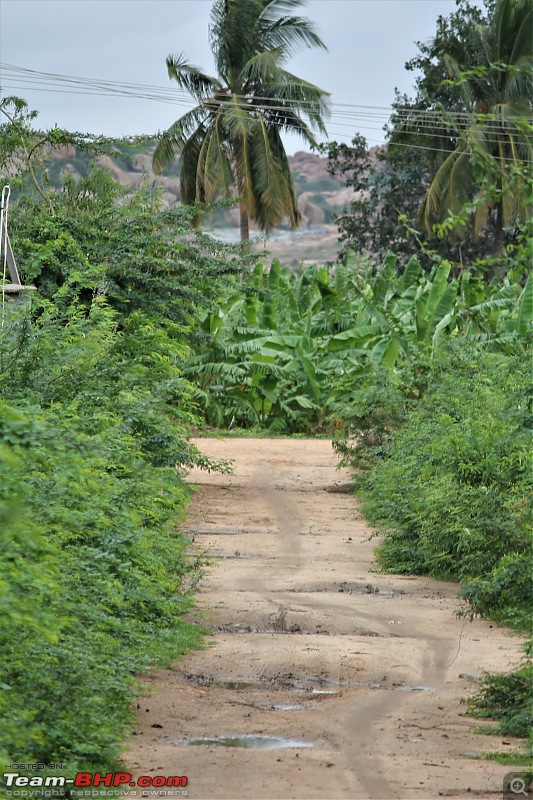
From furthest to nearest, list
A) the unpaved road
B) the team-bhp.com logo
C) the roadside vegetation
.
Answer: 1. the roadside vegetation
2. the unpaved road
3. the team-bhp.com logo

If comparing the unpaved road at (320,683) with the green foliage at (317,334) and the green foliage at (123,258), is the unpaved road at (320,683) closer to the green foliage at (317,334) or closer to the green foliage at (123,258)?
the green foliage at (123,258)

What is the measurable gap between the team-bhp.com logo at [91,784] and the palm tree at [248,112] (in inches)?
1162

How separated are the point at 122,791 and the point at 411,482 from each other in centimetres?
800

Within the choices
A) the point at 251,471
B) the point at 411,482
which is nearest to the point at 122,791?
the point at 411,482

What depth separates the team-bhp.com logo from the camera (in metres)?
4.82

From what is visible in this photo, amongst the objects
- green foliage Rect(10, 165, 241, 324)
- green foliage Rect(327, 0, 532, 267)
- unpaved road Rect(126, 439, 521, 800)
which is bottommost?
unpaved road Rect(126, 439, 521, 800)

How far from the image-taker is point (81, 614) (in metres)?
6.56

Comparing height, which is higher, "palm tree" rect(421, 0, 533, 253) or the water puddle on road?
"palm tree" rect(421, 0, 533, 253)

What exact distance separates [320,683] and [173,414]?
8.48 meters

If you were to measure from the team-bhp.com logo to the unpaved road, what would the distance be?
97 mm

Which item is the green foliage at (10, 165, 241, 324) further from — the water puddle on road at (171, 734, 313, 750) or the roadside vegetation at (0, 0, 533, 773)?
the water puddle on road at (171, 734, 313, 750)

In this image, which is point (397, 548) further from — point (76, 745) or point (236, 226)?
point (236, 226)

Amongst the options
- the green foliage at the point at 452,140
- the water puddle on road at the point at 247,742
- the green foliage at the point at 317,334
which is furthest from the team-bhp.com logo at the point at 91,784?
the green foliage at the point at 452,140

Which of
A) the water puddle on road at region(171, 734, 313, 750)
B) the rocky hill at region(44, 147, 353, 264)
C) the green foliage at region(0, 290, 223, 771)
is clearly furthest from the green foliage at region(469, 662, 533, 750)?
the rocky hill at region(44, 147, 353, 264)
